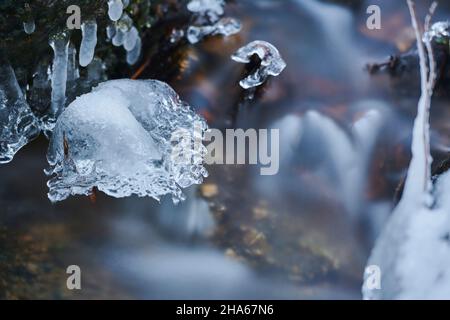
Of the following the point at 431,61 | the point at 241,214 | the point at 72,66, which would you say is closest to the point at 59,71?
the point at 72,66

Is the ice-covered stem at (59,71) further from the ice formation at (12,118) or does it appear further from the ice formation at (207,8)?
the ice formation at (207,8)

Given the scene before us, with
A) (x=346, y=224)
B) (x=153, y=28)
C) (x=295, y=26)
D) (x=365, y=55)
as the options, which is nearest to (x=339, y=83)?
(x=365, y=55)

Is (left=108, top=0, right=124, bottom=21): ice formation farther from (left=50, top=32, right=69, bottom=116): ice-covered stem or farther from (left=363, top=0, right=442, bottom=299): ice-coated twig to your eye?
(left=363, top=0, right=442, bottom=299): ice-coated twig

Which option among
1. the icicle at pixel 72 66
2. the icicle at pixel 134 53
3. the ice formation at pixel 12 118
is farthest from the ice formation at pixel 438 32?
the ice formation at pixel 12 118

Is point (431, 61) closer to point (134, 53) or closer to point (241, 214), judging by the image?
point (241, 214)

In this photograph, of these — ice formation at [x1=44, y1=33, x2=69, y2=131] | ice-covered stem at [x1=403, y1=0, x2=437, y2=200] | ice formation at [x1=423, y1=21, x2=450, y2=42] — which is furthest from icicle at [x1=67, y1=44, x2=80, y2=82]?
ice formation at [x1=423, y1=21, x2=450, y2=42]

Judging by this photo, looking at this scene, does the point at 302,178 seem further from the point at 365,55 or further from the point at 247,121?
the point at 365,55
